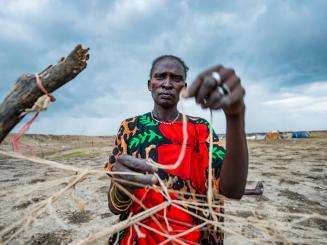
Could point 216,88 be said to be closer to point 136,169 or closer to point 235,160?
point 136,169

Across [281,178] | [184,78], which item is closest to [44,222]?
[184,78]

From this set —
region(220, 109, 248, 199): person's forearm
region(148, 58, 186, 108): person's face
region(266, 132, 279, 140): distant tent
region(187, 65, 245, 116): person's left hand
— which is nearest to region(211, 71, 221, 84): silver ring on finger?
region(187, 65, 245, 116): person's left hand

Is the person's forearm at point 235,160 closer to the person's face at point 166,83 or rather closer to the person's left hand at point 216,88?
the person's left hand at point 216,88

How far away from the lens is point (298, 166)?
11734 millimetres

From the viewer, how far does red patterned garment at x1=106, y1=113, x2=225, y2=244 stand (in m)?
1.75

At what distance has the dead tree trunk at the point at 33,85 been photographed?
1.11 meters

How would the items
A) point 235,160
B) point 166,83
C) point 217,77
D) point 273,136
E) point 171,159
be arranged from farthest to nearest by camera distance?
point 273,136 → point 166,83 → point 171,159 → point 235,160 → point 217,77

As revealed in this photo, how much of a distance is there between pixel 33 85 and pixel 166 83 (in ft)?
3.67

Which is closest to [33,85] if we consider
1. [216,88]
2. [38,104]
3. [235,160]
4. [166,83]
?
[38,104]

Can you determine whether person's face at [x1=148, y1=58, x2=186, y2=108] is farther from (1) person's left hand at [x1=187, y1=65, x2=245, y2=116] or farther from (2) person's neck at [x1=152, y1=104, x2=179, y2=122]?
(1) person's left hand at [x1=187, y1=65, x2=245, y2=116]

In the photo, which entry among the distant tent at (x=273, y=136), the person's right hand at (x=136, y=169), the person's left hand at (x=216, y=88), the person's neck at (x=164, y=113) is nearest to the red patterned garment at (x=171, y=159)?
the person's neck at (x=164, y=113)

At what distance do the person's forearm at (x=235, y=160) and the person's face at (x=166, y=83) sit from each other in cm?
63

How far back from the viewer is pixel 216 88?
42.6 inches

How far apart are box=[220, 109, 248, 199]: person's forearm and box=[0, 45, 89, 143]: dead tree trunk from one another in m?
0.61
